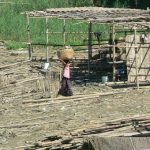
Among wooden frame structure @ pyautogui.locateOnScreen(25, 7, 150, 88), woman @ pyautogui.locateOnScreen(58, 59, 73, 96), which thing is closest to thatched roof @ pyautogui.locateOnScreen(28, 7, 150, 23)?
wooden frame structure @ pyautogui.locateOnScreen(25, 7, 150, 88)

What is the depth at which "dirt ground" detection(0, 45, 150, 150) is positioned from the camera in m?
11.0

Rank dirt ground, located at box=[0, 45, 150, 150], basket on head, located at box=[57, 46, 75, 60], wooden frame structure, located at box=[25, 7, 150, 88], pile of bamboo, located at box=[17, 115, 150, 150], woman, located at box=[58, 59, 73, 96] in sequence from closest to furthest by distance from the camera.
Result: 1. pile of bamboo, located at box=[17, 115, 150, 150]
2. dirt ground, located at box=[0, 45, 150, 150]
3. basket on head, located at box=[57, 46, 75, 60]
4. woman, located at box=[58, 59, 73, 96]
5. wooden frame structure, located at box=[25, 7, 150, 88]

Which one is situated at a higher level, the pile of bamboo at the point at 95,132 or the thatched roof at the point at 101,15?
the thatched roof at the point at 101,15

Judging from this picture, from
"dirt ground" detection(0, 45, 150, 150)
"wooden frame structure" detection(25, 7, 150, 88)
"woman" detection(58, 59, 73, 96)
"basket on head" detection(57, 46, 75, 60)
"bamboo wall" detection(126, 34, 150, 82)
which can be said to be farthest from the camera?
"bamboo wall" detection(126, 34, 150, 82)

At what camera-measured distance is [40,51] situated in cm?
2338

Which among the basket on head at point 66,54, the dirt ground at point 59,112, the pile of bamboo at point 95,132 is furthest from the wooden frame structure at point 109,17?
the pile of bamboo at point 95,132

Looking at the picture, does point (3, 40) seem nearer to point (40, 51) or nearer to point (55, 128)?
point (40, 51)

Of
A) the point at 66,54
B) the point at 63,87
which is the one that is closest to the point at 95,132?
the point at 66,54

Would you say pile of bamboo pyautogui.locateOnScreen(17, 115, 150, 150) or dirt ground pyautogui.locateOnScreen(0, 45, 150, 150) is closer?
pile of bamboo pyautogui.locateOnScreen(17, 115, 150, 150)

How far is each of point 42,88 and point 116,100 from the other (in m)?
1.90

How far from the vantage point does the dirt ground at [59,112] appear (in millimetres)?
11023

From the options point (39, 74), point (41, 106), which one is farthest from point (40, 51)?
point (41, 106)

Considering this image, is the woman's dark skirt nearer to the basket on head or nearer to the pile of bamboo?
the basket on head

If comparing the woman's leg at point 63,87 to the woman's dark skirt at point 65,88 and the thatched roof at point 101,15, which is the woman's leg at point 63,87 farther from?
the thatched roof at point 101,15
